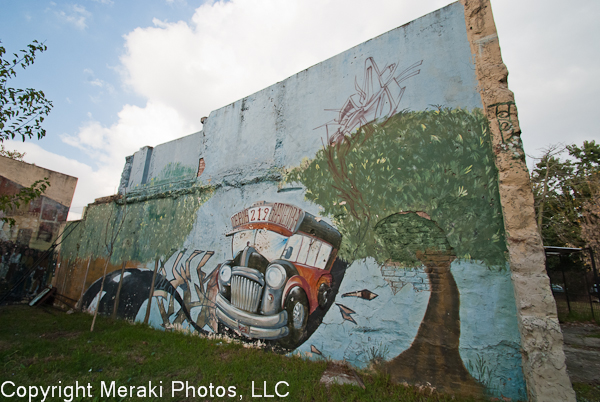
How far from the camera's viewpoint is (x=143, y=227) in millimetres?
7324

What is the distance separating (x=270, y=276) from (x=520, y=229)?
11.5 feet

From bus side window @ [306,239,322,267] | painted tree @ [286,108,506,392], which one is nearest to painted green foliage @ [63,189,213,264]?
bus side window @ [306,239,322,267]

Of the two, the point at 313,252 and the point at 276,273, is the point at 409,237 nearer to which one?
the point at 313,252

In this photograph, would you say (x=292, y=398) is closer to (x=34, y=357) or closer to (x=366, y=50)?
(x=34, y=357)

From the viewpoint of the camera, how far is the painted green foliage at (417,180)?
3.31m

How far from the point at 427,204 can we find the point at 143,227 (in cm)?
695

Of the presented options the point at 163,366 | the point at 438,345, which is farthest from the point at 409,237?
the point at 163,366

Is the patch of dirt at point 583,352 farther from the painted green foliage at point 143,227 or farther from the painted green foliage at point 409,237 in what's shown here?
the painted green foliage at point 143,227

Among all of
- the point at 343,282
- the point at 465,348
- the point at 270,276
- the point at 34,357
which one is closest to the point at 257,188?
the point at 270,276

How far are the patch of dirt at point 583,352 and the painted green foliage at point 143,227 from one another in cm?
687

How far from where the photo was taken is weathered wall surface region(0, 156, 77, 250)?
10016 mm

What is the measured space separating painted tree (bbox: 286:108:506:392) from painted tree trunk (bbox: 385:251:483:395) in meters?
0.01

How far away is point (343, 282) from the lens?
13.1ft

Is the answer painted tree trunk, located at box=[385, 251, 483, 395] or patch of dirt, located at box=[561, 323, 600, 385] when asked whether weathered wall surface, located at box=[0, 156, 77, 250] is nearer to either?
painted tree trunk, located at box=[385, 251, 483, 395]
